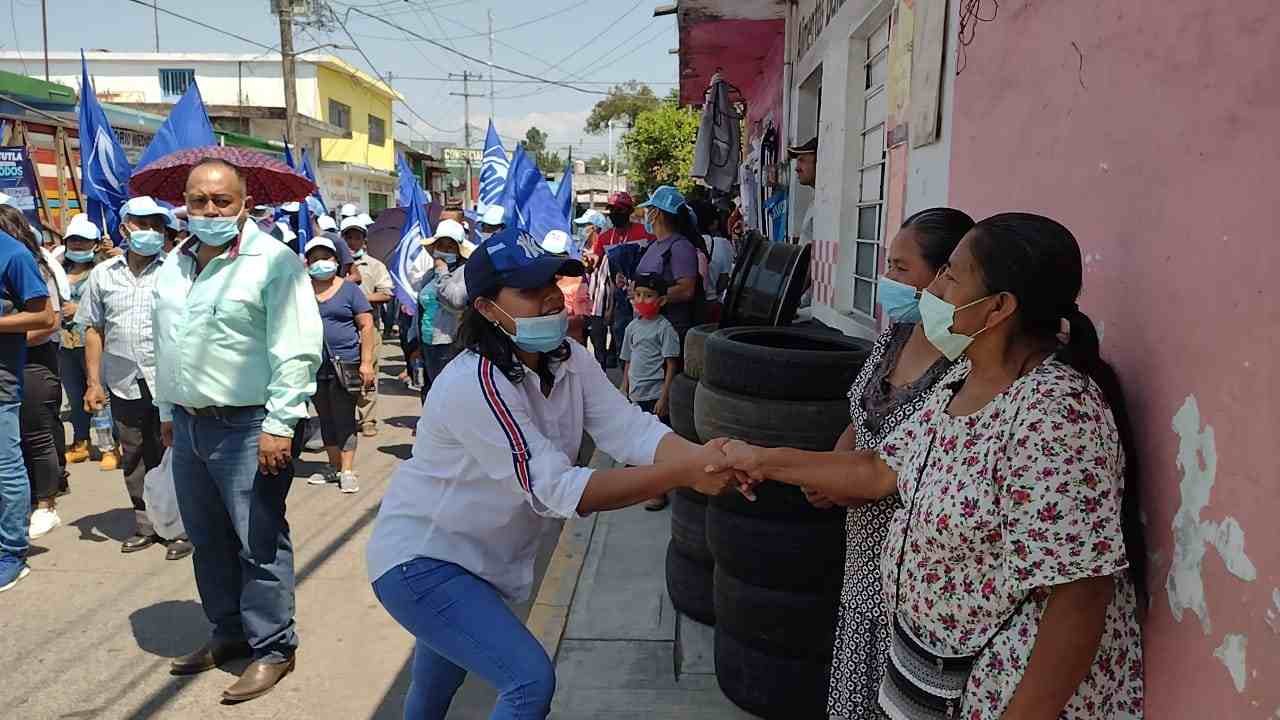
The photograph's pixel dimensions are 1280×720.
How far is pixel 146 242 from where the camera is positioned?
6.10 metres

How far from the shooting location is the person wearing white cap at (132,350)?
5.71 meters

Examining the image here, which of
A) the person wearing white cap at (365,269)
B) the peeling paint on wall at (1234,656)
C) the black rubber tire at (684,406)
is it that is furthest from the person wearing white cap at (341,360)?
the peeling paint on wall at (1234,656)

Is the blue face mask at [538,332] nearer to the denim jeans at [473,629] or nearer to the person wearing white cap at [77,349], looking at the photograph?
the denim jeans at [473,629]

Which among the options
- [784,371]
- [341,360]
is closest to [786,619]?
[784,371]

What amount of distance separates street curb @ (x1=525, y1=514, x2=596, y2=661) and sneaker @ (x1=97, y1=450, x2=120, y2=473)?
12.8 ft

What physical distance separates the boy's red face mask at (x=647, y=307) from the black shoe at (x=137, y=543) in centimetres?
342

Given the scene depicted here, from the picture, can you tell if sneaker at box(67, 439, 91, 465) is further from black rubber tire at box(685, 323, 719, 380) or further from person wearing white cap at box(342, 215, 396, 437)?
black rubber tire at box(685, 323, 719, 380)

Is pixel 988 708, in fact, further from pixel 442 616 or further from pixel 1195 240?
pixel 442 616

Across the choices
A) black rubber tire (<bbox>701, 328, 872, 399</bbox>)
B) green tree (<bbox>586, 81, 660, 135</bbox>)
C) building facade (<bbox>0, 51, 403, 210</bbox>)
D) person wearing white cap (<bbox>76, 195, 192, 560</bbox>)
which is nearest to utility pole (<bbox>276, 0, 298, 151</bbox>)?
building facade (<bbox>0, 51, 403, 210</bbox>)

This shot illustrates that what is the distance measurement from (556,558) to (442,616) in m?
3.01

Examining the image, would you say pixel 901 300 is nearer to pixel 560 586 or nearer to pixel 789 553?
pixel 789 553

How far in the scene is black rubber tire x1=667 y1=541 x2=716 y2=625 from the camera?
4.23m

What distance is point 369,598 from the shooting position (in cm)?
495

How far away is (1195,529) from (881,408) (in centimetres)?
96
